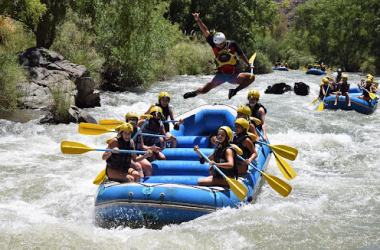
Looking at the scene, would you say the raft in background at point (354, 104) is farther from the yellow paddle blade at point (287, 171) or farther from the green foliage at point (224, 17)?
the green foliage at point (224, 17)

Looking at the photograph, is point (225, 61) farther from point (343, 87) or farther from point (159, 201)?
point (343, 87)

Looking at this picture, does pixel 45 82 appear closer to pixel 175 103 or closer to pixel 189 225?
pixel 175 103

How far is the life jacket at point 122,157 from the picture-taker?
15.1 feet

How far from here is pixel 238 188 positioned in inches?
169

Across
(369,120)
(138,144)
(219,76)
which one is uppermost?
(219,76)

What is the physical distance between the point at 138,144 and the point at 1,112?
448 cm

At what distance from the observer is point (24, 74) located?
9672mm

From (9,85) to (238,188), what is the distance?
6153 mm

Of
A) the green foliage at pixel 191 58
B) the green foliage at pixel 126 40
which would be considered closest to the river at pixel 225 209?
the green foliage at pixel 126 40

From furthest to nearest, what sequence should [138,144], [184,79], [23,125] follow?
[184,79], [23,125], [138,144]

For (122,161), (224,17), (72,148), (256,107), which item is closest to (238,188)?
(122,161)

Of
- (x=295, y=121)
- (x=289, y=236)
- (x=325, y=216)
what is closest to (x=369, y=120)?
(x=295, y=121)

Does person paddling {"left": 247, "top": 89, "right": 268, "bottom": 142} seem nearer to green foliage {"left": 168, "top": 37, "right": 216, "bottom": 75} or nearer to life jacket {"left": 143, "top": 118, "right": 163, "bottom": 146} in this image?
life jacket {"left": 143, "top": 118, "right": 163, "bottom": 146}

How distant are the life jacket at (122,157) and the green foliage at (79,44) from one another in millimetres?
7901
